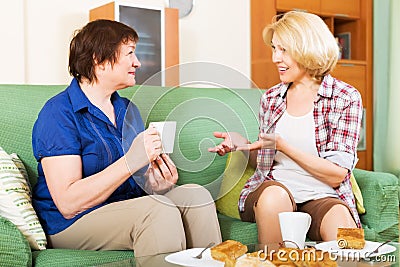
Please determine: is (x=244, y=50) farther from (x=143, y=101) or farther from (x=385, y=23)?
(x=143, y=101)

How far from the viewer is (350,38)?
237 inches

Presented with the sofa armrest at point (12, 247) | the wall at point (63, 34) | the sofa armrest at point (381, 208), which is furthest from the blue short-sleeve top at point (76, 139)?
the wall at point (63, 34)

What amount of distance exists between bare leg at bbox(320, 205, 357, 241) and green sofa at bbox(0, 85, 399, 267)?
25 cm

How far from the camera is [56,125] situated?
197cm

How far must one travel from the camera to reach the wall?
4031 mm

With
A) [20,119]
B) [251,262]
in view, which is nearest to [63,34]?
[20,119]

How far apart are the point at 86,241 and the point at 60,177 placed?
0.68 ft

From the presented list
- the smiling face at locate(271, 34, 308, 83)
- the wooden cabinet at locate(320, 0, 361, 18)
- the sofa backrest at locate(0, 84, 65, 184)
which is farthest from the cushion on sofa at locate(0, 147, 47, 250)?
the wooden cabinet at locate(320, 0, 361, 18)

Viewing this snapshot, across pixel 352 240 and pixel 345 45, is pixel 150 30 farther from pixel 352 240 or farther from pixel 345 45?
pixel 352 240

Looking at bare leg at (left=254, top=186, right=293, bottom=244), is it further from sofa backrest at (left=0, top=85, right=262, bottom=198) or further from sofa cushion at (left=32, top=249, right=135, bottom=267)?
sofa cushion at (left=32, top=249, right=135, bottom=267)

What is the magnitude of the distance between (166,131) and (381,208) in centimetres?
102

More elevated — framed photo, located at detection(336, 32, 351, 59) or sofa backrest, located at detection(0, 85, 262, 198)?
framed photo, located at detection(336, 32, 351, 59)

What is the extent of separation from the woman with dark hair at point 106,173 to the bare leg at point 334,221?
388mm

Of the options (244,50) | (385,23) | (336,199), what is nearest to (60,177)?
(336,199)
